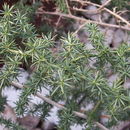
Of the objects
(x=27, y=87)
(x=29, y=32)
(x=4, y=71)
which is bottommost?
(x=27, y=87)

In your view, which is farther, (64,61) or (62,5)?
(62,5)

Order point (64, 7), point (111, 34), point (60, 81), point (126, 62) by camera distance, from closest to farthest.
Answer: point (60, 81) → point (126, 62) → point (64, 7) → point (111, 34)

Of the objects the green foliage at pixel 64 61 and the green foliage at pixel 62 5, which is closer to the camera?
the green foliage at pixel 64 61

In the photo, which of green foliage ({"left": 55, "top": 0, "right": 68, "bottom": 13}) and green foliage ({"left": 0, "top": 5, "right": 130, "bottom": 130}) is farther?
green foliage ({"left": 55, "top": 0, "right": 68, "bottom": 13})

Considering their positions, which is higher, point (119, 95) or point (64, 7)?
point (64, 7)

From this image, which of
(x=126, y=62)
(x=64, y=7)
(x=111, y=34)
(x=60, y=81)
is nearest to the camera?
(x=60, y=81)

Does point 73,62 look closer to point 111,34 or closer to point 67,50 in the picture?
point 67,50

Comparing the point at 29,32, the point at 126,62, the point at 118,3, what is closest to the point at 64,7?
the point at 118,3

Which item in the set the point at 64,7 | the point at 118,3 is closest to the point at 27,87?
the point at 64,7

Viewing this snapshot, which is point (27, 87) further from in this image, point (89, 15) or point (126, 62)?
point (89, 15)

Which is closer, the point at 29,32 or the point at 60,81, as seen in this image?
the point at 60,81
